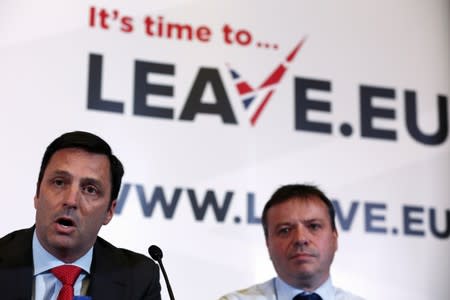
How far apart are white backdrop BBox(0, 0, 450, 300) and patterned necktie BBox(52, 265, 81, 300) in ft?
3.31

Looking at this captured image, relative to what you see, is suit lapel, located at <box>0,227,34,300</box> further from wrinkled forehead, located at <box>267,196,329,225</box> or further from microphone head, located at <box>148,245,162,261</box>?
wrinkled forehead, located at <box>267,196,329,225</box>

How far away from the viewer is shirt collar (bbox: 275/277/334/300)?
2615 millimetres

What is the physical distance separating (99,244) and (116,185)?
0.57ft

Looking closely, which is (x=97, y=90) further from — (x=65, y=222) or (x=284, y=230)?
(x=65, y=222)

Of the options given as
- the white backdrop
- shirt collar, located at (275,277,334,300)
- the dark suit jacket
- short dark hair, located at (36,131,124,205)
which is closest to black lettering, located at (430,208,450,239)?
the white backdrop

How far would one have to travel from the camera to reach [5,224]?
2.98 meters

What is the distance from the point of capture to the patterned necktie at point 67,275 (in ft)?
6.51

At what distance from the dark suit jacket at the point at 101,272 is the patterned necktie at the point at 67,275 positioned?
48mm

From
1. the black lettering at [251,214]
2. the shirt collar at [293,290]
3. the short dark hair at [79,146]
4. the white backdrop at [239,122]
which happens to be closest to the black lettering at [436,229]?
the white backdrop at [239,122]

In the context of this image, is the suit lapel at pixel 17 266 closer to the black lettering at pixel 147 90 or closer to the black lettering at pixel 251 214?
the black lettering at pixel 147 90

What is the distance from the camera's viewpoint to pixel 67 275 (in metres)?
2.03

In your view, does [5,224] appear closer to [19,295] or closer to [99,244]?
[99,244]

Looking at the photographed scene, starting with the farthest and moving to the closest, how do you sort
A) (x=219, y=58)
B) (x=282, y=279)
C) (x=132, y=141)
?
(x=219, y=58)
(x=132, y=141)
(x=282, y=279)

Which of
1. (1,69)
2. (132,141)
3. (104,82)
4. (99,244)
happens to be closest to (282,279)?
(99,244)
